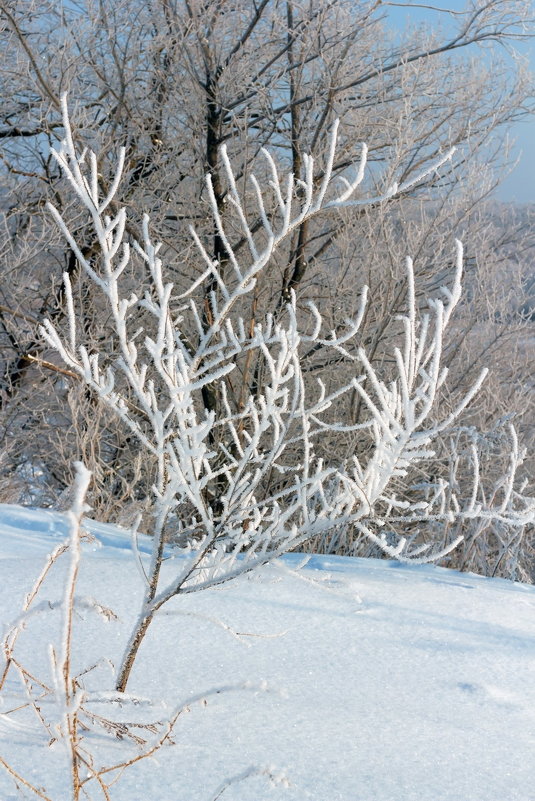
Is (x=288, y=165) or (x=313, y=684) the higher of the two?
(x=288, y=165)

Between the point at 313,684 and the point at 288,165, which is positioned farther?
the point at 288,165

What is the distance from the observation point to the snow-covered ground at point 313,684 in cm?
155

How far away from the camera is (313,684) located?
2.03 meters

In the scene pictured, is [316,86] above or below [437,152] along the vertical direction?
above

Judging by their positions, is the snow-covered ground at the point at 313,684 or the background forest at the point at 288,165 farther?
the background forest at the point at 288,165

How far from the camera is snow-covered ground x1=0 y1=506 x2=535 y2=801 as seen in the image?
1549mm

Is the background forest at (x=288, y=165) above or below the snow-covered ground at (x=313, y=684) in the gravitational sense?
above

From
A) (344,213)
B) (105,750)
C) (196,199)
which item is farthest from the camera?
(196,199)

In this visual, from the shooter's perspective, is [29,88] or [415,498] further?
[29,88]

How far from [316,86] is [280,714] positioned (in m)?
7.38

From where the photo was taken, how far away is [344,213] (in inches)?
297

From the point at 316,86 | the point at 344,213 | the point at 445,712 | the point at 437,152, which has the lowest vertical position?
the point at 445,712

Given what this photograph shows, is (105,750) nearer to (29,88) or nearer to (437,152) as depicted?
(437,152)

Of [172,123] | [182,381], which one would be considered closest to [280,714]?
[182,381]
